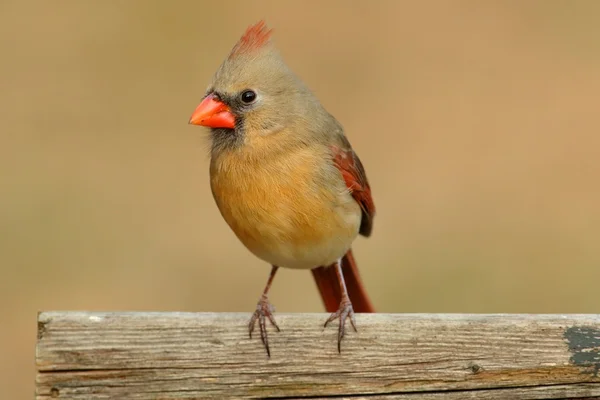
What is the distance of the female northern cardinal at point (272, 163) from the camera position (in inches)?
121

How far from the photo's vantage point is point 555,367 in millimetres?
2465

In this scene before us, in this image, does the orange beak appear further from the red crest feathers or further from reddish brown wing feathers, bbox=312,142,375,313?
reddish brown wing feathers, bbox=312,142,375,313

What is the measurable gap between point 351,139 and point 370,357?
3.90 meters

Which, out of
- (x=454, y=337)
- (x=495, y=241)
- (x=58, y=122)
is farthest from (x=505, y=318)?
(x=58, y=122)

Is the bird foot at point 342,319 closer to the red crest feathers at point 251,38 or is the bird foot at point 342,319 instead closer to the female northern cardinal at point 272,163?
the female northern cardinal at point 272,163

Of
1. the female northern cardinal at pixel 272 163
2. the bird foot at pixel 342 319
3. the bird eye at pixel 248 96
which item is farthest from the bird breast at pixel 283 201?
the bird foot at pixel 342 319

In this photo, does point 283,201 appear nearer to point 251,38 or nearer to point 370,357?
Answer: point 251,38

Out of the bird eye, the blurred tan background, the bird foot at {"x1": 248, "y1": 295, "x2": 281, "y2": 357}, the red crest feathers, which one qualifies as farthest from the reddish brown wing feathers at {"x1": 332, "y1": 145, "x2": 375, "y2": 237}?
the blurred tan background

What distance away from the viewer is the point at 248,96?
315 centimetres

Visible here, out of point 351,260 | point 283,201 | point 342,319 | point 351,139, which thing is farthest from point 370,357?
point 351,139

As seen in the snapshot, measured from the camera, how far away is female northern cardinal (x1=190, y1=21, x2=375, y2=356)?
10.0 feet

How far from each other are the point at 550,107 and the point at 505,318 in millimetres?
4545

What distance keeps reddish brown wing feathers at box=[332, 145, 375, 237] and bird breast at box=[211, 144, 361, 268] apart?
0.07m

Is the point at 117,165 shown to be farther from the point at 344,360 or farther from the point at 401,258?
the point at 344,360
